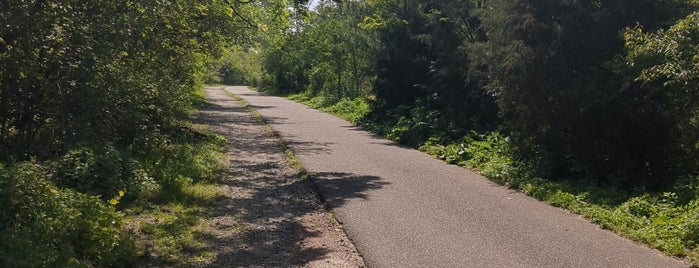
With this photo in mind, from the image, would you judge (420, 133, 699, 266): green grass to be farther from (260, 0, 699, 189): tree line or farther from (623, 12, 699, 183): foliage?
(623, 12, 699, 183): foliage

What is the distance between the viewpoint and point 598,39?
10.2 m

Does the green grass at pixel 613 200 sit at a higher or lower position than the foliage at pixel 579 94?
lower

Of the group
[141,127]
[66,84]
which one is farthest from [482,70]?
[66,84]

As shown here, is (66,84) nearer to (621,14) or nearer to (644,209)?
(644,209)

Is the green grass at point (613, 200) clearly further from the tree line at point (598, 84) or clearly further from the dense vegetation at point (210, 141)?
the tree line at point (598, 84)

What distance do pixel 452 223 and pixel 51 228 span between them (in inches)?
185

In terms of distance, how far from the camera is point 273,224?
25.8 feet

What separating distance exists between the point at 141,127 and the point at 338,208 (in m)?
4.71

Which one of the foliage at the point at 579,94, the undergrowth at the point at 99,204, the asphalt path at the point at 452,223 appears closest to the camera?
the undergrowth at the point at 99,204

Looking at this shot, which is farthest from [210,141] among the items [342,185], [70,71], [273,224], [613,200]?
[613,200]

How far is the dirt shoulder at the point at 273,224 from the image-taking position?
20.7 ft

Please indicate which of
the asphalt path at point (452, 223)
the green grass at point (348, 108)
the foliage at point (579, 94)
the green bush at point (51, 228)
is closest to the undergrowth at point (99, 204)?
the green bush at point (51, 228)

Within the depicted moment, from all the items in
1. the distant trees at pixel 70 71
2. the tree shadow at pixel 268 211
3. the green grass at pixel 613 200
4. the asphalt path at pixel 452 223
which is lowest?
the tree shadow at pixel 268 211

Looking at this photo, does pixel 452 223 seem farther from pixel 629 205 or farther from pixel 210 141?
pixel 210 141
